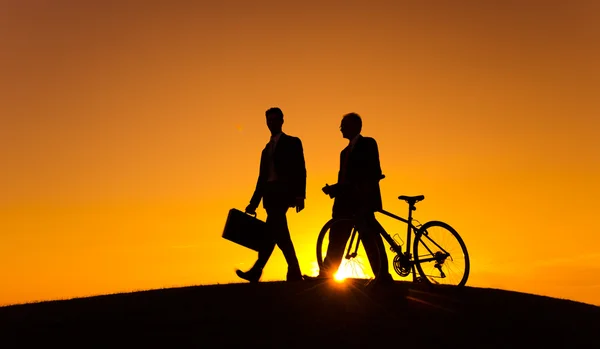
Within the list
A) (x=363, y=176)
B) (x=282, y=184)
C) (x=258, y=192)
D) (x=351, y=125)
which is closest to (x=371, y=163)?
(x=363, y=176)

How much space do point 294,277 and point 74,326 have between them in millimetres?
3721

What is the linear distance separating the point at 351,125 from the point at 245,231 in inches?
94.7

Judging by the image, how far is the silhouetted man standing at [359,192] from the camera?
10953mm

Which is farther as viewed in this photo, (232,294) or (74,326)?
(232,294)

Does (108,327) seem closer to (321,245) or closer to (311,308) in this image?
(311,308)

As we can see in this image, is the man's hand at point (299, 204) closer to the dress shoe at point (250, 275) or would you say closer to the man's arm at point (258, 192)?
the man's arm at point (258, 192)

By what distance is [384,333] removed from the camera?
857 centimetres

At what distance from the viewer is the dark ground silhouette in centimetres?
839

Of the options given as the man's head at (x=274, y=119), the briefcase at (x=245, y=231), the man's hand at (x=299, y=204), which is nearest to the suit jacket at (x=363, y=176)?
the man's hand at (x=299, y=204)

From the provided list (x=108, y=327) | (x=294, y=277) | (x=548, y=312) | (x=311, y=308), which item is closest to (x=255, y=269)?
(x=294, y=277)

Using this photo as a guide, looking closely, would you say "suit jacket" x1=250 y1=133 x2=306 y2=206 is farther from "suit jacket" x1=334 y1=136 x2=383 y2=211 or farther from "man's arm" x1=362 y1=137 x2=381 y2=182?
"man's arm" x1=362 y1=137 x2=381 y2=182

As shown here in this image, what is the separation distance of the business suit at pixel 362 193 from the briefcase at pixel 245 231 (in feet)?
3.92

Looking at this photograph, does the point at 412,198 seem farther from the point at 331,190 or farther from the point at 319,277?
the point at 319,277

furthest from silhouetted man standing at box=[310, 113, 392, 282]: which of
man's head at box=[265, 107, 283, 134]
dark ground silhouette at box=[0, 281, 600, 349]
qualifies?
man's head at box=[265, 107, 283, 134]
